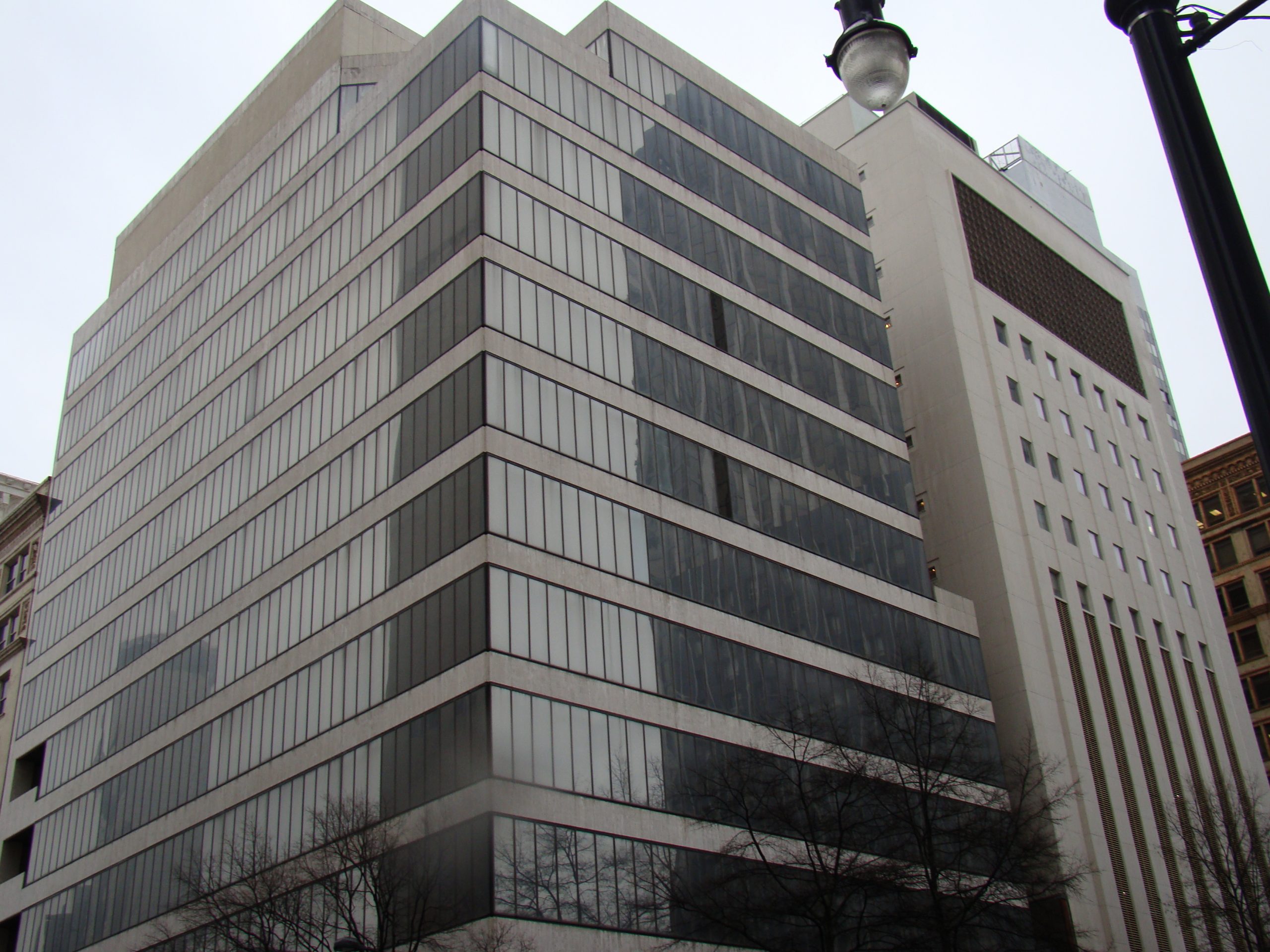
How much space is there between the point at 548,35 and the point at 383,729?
3464 cm

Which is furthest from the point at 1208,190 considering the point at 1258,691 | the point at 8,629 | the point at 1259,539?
the point at 1259,539

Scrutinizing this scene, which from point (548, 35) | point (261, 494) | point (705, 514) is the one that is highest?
point (548, 35)

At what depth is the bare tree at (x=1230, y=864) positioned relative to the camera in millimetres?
48125

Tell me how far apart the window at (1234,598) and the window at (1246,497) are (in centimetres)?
581

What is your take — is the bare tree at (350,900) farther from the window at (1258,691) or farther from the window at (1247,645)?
the window at (1247,645)

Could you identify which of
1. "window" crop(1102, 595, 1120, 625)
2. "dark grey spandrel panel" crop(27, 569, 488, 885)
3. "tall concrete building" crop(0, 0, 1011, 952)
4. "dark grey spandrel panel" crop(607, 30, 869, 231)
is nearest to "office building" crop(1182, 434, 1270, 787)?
"window" crop(1102, 595, 1120, 625)

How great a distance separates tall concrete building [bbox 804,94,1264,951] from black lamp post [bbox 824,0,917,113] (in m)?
54.8

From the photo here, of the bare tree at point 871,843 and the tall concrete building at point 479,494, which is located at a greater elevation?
the tall concrete building at point 479,494

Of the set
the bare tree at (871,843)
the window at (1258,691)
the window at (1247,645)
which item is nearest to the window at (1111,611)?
the bare tree at (871,843)

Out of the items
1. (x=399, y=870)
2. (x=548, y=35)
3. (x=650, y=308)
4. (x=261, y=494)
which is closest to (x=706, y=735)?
(x=399, y=870)

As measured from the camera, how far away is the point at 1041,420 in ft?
263

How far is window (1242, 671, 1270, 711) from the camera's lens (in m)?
98.6

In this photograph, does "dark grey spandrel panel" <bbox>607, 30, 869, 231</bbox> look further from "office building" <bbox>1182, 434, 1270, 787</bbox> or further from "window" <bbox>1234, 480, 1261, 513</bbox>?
"window" <bbox>1234, 480, 1261, 513</bbox>

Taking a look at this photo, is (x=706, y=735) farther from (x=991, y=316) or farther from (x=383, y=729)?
(x=991, y=316)
